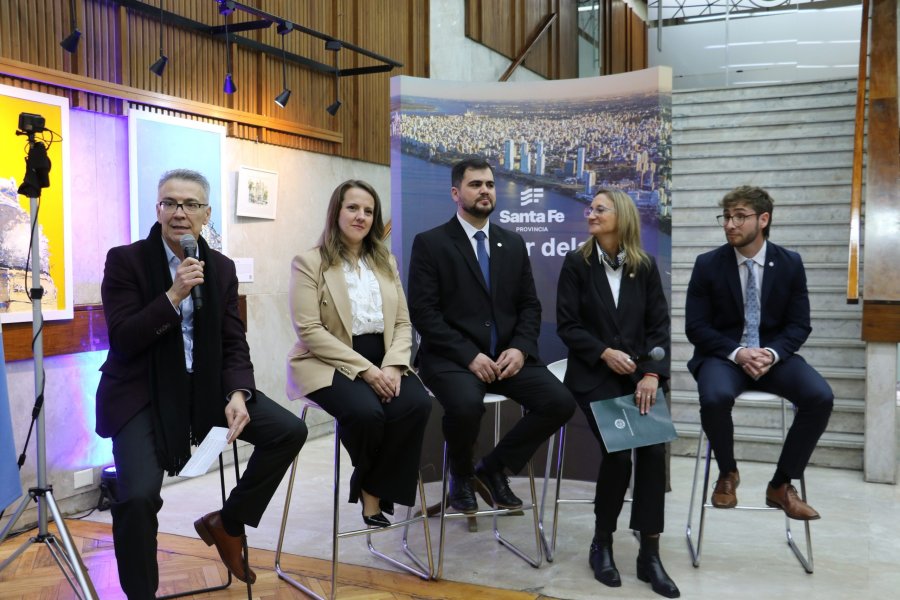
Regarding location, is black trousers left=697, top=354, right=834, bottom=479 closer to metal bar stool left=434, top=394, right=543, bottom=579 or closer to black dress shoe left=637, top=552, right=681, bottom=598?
black dress shoe left=637, top=552, right=681, bottom=598

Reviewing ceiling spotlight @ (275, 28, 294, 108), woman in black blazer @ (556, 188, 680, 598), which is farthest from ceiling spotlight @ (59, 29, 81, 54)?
woman in black blazer @ (556, 188, 680, 598)

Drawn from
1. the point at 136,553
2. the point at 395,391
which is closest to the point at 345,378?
the point at 395,391

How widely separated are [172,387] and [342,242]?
990 mm

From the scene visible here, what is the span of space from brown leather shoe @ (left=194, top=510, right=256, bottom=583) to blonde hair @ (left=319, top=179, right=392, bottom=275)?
1.07 meters

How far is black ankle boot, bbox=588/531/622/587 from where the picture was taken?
10.5ft

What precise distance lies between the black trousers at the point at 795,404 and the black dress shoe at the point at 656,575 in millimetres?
497

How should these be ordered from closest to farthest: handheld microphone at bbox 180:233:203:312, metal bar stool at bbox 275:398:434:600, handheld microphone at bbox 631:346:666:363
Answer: handheld microphone at bbox 180:233:203:312 → metal bar stool at bbox 275:398:434:600 → handheld microphone at bbox 631:346:666:363

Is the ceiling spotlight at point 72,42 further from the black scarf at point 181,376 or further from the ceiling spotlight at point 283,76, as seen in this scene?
the black scarf at point 181,376

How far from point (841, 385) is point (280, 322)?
381cm

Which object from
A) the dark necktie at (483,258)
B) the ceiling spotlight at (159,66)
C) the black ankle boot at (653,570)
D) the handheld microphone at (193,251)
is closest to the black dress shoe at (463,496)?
the black ankle boot at (653,570)

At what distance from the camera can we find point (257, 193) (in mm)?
5402

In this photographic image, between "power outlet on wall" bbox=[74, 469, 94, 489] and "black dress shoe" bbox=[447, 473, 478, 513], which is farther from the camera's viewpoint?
"power outlet on wall" bbox=[74, 469, 94, 489]

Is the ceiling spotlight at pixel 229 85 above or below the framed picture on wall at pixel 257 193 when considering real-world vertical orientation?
above

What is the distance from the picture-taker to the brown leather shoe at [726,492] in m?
3.37
